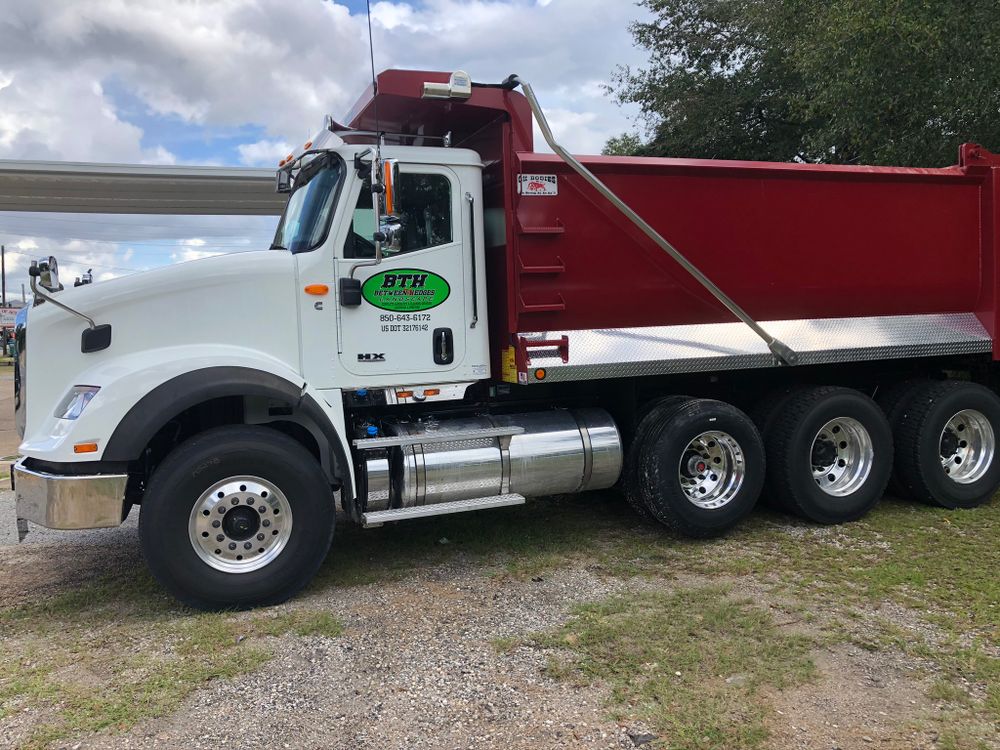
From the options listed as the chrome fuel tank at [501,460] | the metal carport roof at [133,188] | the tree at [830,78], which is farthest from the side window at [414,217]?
the metal carport roof at [133,188]

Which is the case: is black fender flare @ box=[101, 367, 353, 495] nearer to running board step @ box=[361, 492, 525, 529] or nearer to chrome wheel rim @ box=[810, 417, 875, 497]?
running board step @ box=[361, 492, 525, 529]

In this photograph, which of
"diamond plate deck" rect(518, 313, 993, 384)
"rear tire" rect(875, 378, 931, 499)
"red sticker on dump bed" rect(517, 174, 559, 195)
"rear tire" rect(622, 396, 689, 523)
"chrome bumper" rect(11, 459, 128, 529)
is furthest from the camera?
"rear tire" rect(875, 378, 931, 499)

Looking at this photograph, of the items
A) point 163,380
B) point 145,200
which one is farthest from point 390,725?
point 145,200

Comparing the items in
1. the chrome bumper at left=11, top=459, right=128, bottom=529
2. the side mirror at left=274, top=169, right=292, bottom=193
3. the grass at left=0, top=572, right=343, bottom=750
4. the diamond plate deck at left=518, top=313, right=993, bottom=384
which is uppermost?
the side mirror at left=274, top=169, right=292, bottom=193

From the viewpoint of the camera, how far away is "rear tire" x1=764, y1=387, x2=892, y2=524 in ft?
19.1

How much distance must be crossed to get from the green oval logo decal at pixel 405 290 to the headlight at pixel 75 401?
1674 mm

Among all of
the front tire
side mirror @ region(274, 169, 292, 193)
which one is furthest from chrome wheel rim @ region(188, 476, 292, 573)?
side mirror @ region(274, 169, 292, 193)

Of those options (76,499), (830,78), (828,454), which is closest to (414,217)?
(76,499)

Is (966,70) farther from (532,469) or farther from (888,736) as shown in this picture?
(888,736)

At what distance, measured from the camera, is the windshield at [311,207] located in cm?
491

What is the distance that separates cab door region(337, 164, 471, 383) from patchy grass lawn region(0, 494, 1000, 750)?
139 cm

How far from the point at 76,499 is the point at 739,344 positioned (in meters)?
4.48

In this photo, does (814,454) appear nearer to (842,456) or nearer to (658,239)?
(842,456)

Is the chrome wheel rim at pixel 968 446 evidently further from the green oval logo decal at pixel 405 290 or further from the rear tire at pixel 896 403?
the green oval logo decal at pixel 405 290
